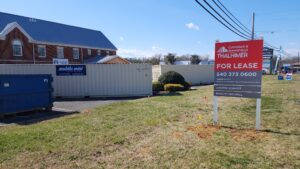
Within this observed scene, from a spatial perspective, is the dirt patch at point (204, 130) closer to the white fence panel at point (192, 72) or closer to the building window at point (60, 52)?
the white fence panel at point (192, 72)

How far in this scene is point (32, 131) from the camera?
21.9ft

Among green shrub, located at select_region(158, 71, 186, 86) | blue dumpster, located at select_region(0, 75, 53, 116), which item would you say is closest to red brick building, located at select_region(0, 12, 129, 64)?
green shrub, located at select_region(158, 71, 186, 86)

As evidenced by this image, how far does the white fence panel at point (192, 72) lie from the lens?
25584mm

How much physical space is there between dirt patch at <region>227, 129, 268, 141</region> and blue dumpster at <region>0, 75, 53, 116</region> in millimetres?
7382

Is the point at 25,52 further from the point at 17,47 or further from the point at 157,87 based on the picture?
the point at 157,87

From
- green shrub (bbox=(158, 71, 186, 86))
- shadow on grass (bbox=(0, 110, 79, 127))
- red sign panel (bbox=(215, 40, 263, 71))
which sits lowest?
shadow on grass (bbox=(0, 110, 79, 127))

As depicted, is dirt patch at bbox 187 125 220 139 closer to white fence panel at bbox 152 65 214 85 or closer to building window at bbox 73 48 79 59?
white fence panel at bbox 152 65 214 85

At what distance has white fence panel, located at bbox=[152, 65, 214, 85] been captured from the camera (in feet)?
83.9

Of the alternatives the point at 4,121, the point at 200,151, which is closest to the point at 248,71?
the point at 200,151

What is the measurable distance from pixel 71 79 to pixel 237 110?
1005cm

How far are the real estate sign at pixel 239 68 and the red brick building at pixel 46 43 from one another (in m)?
26.4

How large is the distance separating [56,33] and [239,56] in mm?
32195

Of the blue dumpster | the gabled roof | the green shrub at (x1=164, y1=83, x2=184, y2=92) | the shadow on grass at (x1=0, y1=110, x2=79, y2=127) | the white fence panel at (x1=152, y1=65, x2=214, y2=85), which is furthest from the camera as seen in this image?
the gabled roof

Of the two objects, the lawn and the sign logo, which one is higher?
the sign logo
